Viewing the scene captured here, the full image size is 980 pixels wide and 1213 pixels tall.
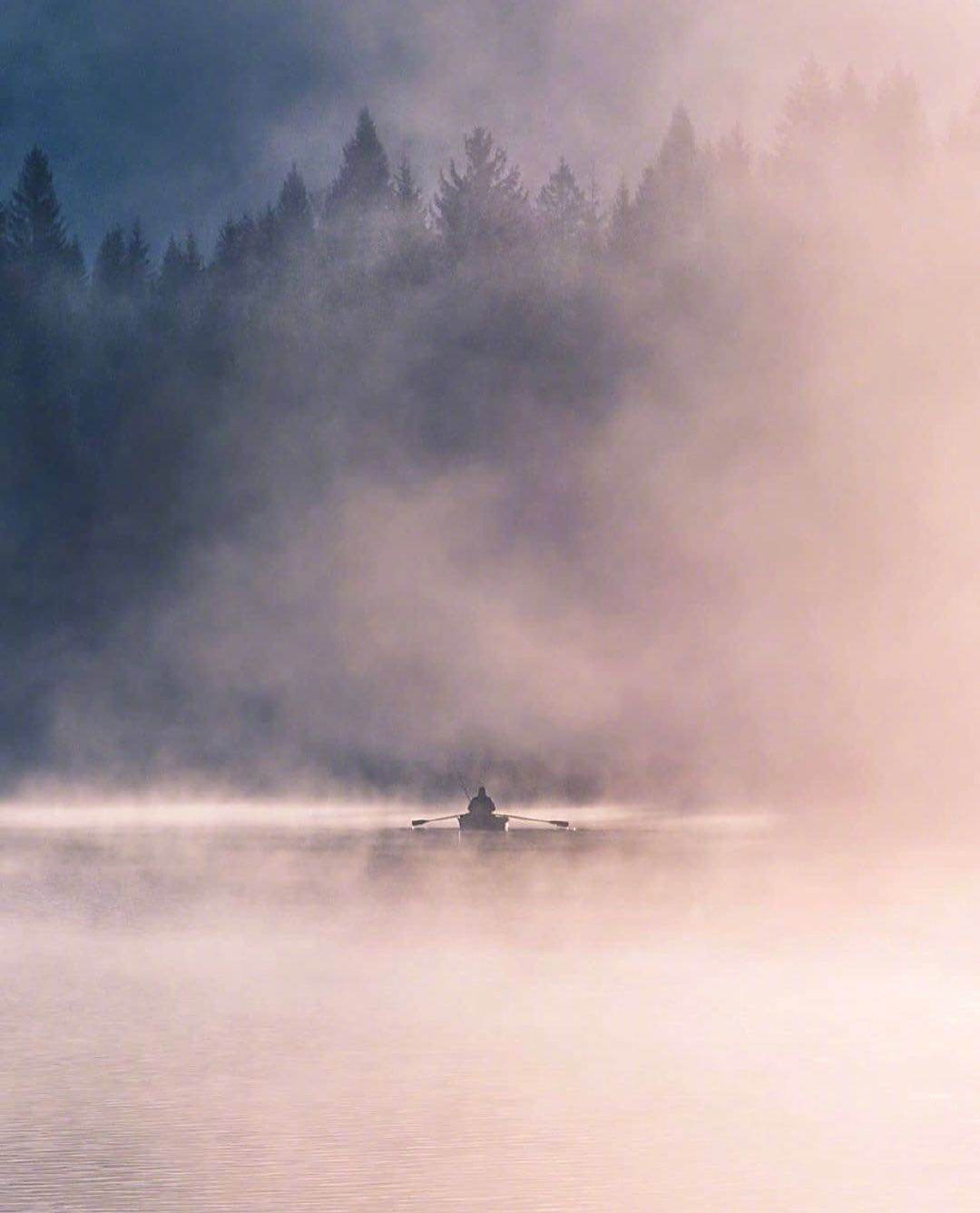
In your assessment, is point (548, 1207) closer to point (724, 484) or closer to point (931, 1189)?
point (931, 1189)

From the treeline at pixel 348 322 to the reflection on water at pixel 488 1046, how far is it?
163 feet

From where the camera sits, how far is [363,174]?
86.7 metres

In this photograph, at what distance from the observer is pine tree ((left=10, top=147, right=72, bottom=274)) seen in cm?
8506

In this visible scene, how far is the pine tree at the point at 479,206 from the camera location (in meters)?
87.1

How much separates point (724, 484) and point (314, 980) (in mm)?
62404

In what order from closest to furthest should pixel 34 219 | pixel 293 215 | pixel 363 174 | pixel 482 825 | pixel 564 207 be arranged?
pixel 482 825, pixel 34 219, pixel 363 174, pixel 293 215, pixel 564 207

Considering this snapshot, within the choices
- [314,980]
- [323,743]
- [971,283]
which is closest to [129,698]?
[323,743]

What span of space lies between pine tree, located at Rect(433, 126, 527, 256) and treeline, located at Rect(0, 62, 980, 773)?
0.09 meters

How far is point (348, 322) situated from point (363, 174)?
6.05m

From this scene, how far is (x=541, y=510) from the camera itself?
8350 centimetres

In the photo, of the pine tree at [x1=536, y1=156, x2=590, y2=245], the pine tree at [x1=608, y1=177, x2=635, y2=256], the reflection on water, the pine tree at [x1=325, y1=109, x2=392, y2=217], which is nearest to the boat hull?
the reflection on water

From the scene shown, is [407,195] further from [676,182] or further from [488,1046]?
[488,1046]

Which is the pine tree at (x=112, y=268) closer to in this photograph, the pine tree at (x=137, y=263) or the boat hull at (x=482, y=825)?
the pine tree at (x=137, y=263)

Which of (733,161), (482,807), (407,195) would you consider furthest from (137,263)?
(482,807)
